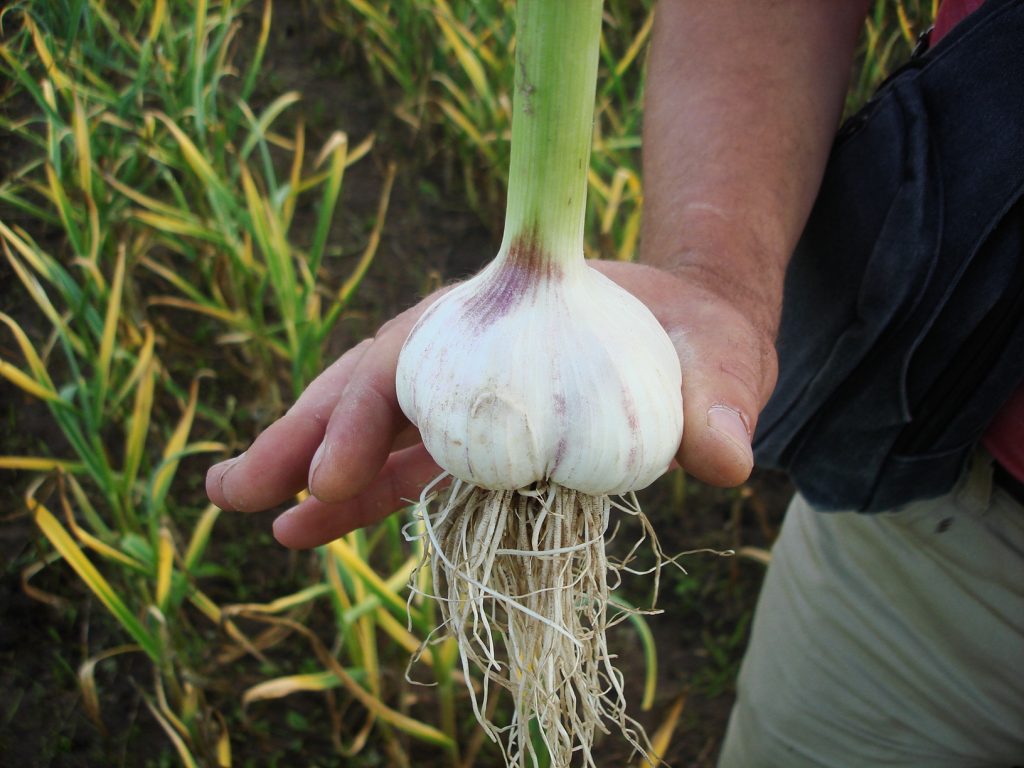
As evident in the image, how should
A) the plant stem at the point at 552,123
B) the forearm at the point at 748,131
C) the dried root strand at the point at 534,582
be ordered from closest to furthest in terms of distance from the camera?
1. the plant stem at the point at 552,123
2. the dried root strand at the point at 534,582
3. the forearm at the point at 748,131

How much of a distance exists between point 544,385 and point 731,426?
0.42 feet

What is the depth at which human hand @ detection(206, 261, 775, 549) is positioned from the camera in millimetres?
588

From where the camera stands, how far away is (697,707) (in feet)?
4.51

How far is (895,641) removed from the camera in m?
0.89

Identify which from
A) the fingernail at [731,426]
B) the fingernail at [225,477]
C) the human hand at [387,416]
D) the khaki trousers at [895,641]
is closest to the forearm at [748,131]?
the human hand at [387,416]

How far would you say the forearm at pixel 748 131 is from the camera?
0.76m

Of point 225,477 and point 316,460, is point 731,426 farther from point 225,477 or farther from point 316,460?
point 225,477

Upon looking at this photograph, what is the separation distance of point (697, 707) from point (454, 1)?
159cm

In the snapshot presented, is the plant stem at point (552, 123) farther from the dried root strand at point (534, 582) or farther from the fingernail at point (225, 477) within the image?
the fingernail at point (225, 477)

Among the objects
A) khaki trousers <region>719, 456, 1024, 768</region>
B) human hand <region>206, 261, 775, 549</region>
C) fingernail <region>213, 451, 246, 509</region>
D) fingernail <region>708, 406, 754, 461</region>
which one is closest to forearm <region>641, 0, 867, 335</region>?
human hand <region>206, 261, 775, 549</region>

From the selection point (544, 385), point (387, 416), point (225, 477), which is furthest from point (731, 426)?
point (225, 477)

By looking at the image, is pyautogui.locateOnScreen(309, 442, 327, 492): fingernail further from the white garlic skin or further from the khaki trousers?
the khaki trousers

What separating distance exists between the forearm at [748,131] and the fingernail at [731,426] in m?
0.18

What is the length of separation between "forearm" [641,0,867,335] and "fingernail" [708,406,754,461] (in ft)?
0.60
